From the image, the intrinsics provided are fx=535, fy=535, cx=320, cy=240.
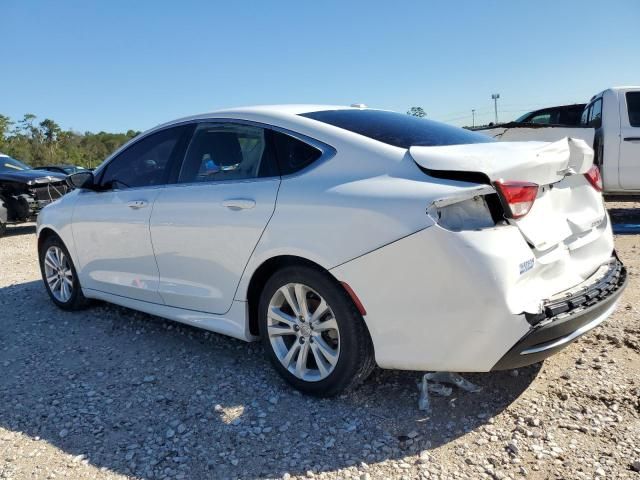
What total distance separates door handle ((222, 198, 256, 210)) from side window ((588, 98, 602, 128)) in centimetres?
705

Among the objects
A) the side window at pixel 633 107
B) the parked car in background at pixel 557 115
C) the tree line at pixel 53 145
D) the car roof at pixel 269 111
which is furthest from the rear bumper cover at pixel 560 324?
the tree line at pixel 53 145

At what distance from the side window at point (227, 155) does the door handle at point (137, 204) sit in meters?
0.35

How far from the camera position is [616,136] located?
790cm

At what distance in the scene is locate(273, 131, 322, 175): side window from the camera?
294 centimetres

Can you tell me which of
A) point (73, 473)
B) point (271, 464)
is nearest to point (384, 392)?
point (271, 464)

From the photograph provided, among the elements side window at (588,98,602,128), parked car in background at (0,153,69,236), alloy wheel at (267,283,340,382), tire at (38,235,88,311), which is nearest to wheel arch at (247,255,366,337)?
alloy wheel at (267,283,340,382)

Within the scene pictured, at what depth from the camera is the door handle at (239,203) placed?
304cm

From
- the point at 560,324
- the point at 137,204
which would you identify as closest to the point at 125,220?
the point at 137,204

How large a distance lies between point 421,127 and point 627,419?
189cm

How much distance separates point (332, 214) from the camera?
266 cm

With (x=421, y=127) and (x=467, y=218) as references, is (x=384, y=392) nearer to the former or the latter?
(x=467, y=218)

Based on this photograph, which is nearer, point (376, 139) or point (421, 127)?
point (376, 139)

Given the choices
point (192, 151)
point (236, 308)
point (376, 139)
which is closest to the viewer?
point (376, 139)

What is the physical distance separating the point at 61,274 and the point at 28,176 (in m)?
6.71
